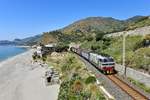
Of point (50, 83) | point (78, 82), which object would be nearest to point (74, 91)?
point (78, 82)

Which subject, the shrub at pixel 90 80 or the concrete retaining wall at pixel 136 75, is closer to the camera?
the concrete retaining wall at pixel 136 75

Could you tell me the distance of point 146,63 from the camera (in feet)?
114

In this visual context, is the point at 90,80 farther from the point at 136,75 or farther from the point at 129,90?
the point at 136,75

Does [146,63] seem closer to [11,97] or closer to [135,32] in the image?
[11,97]

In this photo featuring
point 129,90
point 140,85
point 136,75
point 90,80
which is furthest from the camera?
point 136,75

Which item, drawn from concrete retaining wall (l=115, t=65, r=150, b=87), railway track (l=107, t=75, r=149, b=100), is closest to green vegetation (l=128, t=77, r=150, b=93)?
concrete retaining wall (l=115, t=65, r=150, b=87)

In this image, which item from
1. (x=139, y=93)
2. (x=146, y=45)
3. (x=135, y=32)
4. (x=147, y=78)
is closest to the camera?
(x=139, y=93)

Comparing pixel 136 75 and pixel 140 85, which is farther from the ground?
pixel 136 75

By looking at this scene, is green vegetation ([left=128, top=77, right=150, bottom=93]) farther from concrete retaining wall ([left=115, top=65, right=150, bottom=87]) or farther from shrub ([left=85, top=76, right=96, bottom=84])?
shrub ([left=85, top=76, right=96, bottom=84])

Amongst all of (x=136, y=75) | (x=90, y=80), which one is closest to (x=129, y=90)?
(x=90, y=80)

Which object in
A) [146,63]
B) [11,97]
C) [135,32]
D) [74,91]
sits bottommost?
[11,97]

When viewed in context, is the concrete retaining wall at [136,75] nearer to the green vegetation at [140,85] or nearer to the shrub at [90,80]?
the green vegetation at [140,85]

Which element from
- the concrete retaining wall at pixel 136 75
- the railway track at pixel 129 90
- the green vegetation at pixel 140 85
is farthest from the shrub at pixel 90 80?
the concrete retaining wall at pixel 136 75

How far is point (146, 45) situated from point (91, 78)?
19.4m
